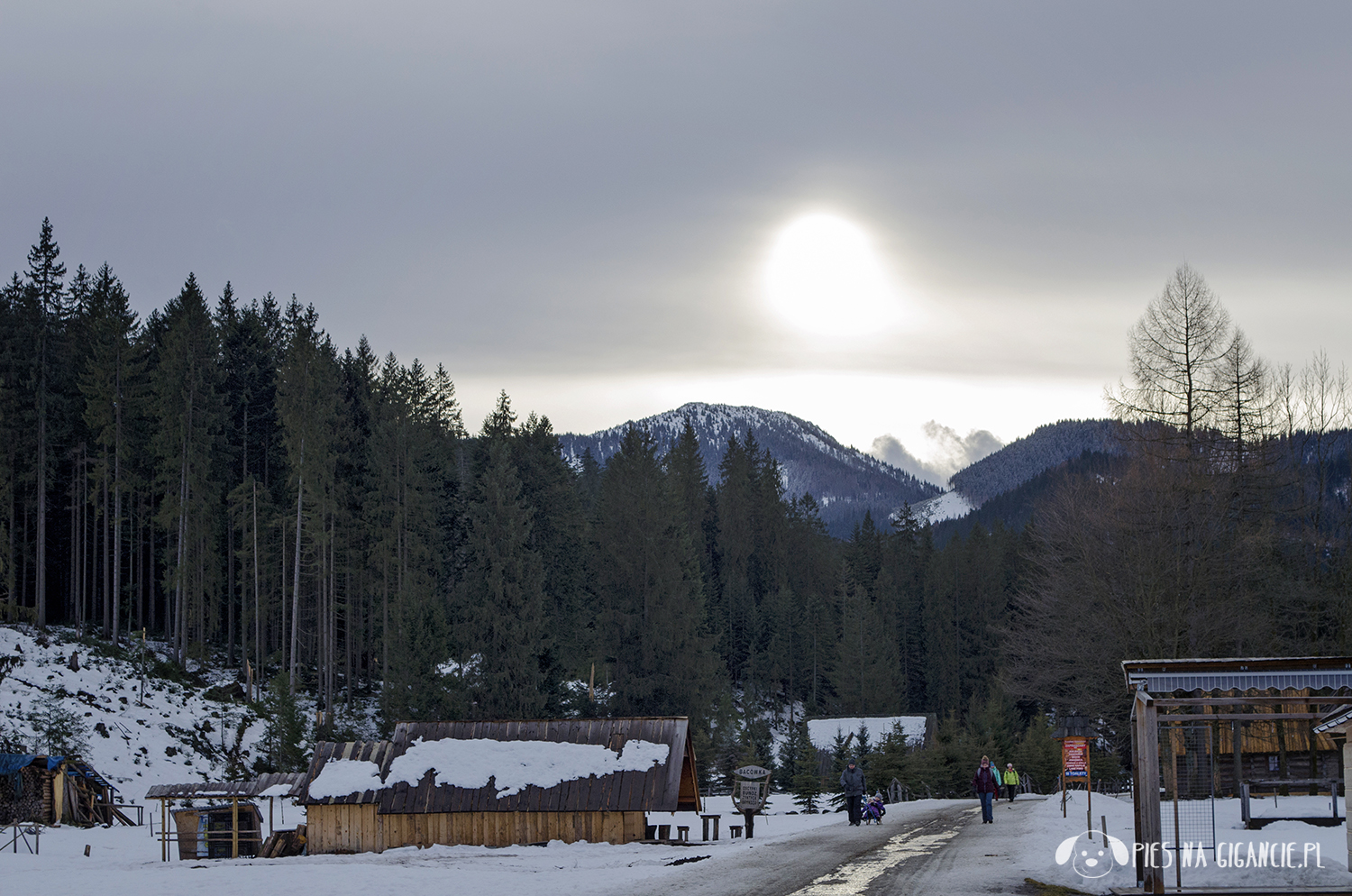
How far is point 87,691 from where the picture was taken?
45.9m

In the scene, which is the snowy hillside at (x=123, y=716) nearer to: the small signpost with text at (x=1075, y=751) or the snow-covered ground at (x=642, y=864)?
the snow-covered ground at (x=642, y=864)

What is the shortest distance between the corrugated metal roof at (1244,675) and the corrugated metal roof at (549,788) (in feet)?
47.2

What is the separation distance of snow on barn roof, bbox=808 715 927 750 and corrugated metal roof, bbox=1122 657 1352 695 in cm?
4990

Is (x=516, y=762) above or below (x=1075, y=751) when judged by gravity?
below

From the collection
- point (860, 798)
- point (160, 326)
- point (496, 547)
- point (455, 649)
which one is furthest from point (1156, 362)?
point (160, 326)

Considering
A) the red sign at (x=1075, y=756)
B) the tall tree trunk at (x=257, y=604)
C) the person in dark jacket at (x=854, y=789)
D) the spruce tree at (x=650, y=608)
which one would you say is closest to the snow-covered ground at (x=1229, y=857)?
the red sign at (x=1075, y=756)

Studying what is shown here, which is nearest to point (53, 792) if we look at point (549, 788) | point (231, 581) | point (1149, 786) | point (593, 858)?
point (231, 581)

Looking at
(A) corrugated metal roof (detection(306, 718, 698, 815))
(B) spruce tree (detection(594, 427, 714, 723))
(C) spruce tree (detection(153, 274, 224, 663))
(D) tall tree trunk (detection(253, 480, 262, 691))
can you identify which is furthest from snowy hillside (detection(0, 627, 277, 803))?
(B) spruce tree (detection(594, 427, 714, 723))

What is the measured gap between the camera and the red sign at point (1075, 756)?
24.6 m

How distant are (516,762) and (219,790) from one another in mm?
9396

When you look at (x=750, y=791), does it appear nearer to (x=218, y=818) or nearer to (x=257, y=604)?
(x=218, y=818)

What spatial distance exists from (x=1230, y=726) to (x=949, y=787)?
2248cm

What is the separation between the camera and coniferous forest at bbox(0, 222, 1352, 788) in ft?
108

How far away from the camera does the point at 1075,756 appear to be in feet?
82.5
